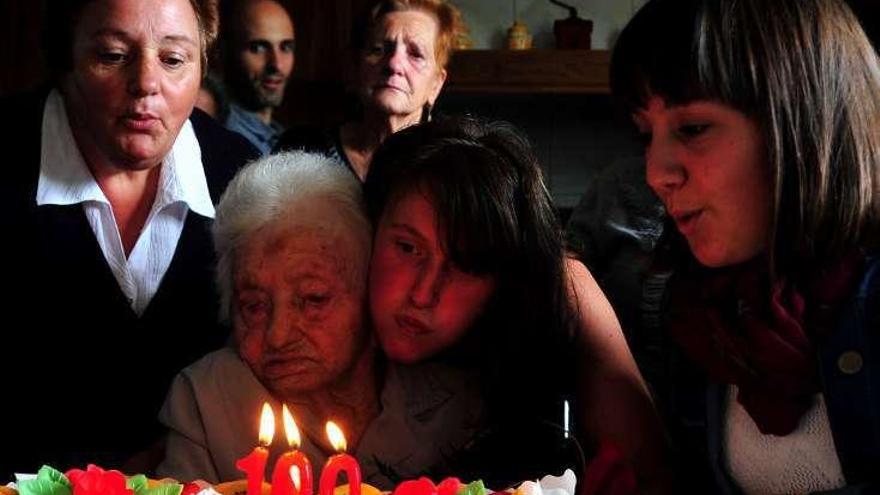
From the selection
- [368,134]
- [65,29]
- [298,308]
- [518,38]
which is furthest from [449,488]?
[518,38]

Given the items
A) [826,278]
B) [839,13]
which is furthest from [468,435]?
[839,13]

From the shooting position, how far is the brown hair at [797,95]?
1355mm

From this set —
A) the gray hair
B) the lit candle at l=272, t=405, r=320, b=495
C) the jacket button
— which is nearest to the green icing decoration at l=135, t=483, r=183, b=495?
the lit candle at l=272, t=405, r=320, b=495

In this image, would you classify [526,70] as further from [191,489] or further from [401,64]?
[191,489]

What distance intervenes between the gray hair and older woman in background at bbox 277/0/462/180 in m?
1.25

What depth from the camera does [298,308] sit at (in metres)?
1.63

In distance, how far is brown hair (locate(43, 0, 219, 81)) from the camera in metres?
1.94

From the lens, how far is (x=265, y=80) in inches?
189

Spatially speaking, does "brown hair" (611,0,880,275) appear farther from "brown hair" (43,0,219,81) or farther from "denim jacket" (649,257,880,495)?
"brown hair" (43,0,219,81)

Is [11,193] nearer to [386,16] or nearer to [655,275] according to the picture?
[655,275]

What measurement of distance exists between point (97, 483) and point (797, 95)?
2.91 feet

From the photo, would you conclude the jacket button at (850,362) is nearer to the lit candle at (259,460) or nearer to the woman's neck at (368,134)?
the lit candle at (259,460)

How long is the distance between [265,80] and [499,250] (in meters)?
3.34

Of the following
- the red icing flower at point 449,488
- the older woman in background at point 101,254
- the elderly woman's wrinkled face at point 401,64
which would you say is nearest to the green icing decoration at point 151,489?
the red icing flower at point 449,488
